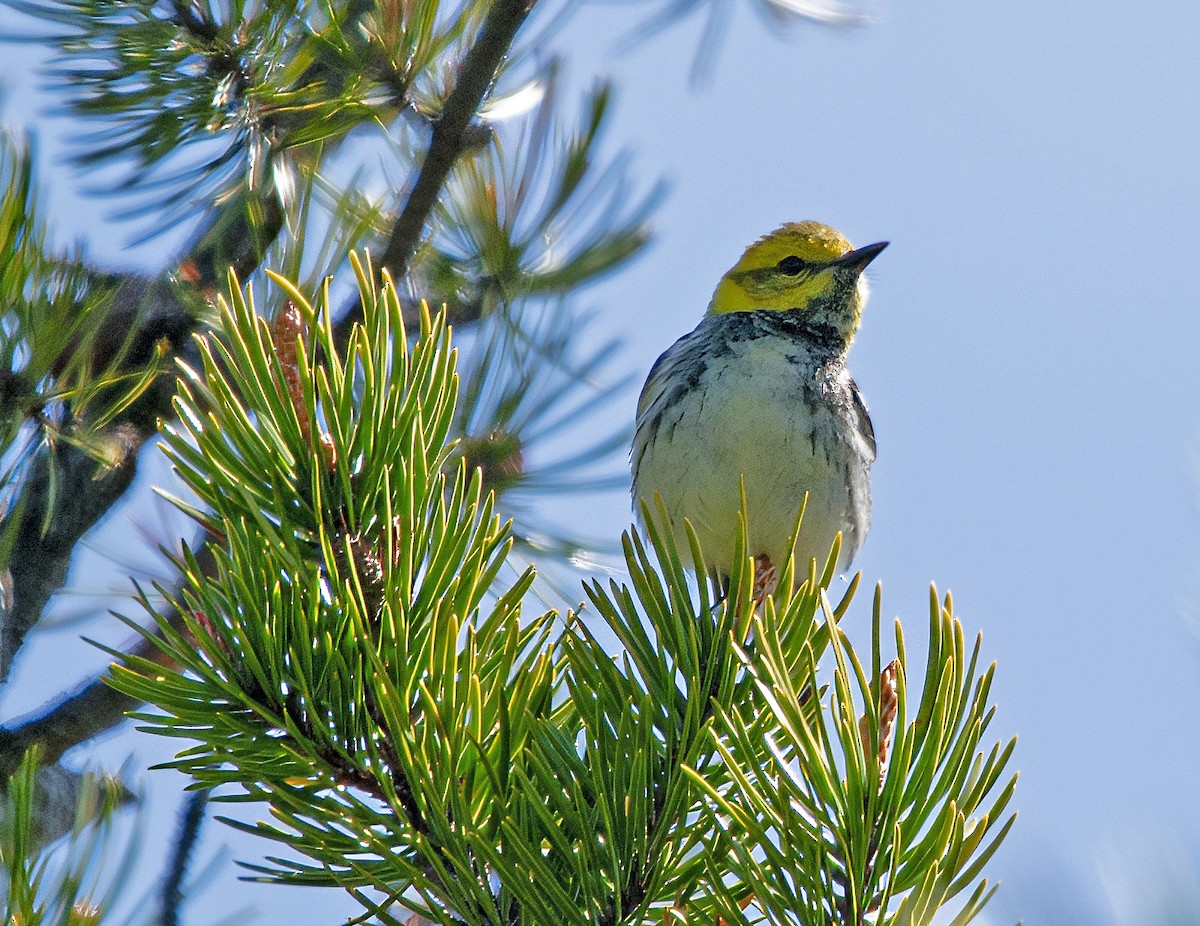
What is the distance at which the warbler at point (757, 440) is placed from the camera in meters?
2.69

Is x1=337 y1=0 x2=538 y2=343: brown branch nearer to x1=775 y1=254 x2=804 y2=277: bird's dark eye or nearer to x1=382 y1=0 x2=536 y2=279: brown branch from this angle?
x1=382 y1=0 x2=536 y2=279: brown branch

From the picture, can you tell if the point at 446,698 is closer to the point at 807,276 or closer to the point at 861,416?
the point at 861,416

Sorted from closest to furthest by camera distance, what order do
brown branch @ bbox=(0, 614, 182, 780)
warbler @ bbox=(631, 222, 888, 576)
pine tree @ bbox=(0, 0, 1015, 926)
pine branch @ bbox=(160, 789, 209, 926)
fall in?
pine tree @ bbox=(0, 0, 1015, 926), pine branch @ bbox=(160, 789, 209, 926), brown branch @ bbox=(0, 614, 182, 780), warbler @ bbox=(631, 222, 888, 576)

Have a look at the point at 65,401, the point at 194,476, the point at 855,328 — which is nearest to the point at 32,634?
the point at 65,401

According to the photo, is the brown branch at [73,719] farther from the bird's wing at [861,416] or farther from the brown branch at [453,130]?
the bird's wing at [861,416]

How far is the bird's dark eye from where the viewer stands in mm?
3652

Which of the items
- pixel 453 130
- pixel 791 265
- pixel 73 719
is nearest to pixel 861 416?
pixel 791 265

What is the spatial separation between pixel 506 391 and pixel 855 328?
5.96 ft

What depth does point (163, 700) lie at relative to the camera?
111cm

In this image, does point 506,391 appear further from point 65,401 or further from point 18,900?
point 18,900

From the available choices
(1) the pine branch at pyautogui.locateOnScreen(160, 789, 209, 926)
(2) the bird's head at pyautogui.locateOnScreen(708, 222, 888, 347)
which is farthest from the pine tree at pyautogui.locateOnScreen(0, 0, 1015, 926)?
(2) the bird's head at pyautogui.locateOnScreen(708, 222, 888, 347)

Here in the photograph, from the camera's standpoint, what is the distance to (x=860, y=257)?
350 cm

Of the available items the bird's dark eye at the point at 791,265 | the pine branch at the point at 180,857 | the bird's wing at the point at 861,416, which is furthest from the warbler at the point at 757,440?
the pine branch at the point at 180,857

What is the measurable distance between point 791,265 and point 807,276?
0.08 m
